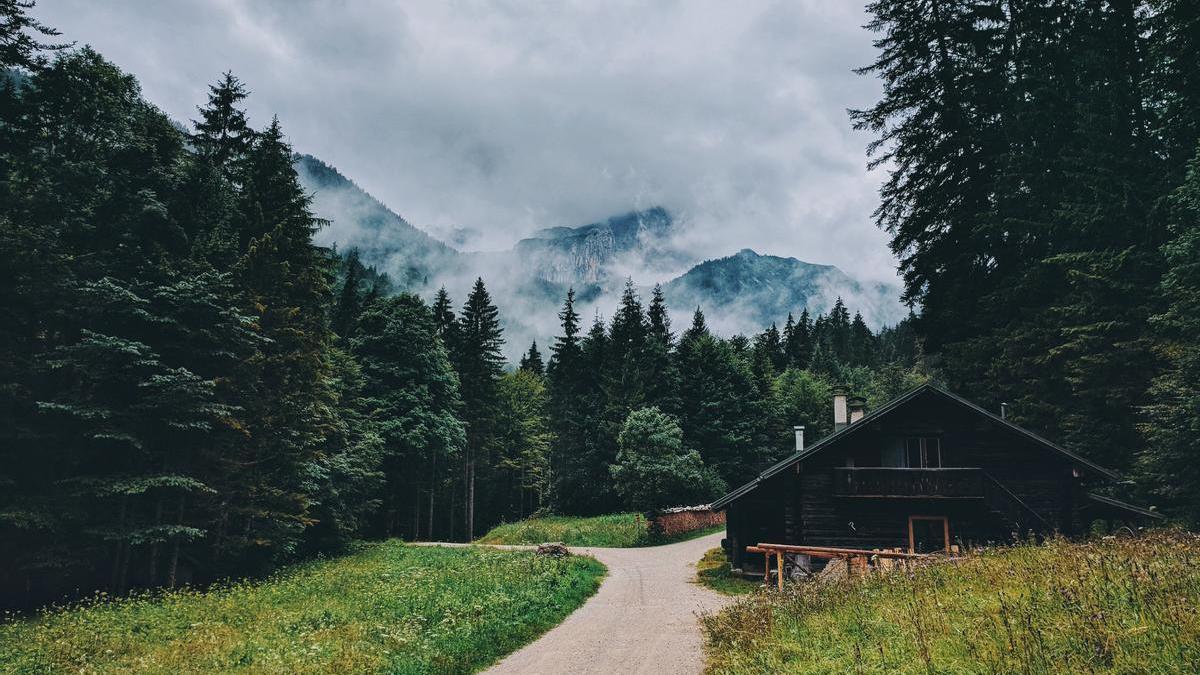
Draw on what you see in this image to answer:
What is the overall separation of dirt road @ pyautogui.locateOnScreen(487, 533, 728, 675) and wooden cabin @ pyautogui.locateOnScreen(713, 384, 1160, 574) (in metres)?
4.62

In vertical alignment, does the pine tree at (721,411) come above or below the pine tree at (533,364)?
below

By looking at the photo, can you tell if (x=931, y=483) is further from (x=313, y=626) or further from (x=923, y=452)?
(x=313, y=626)

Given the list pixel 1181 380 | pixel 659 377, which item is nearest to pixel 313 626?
pixel 1181 380

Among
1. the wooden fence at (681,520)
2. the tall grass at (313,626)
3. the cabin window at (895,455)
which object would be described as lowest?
the wooden fence at (681,520)

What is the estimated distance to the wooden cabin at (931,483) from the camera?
21.9 m

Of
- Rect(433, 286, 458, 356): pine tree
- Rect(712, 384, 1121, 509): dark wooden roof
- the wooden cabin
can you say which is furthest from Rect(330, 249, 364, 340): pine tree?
the wooden cabin

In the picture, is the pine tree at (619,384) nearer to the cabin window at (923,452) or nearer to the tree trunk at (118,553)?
the cabin window at (923,452)

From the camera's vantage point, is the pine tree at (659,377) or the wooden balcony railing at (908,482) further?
the pine tree at (659,377)

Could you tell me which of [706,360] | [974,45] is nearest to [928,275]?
[974,45]

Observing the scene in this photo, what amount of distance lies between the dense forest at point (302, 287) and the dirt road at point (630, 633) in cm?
1304

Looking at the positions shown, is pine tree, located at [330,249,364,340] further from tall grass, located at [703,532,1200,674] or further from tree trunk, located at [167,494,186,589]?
tall grass, located at [703,532,1200,674]

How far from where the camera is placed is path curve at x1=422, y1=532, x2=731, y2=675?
38.0 feet

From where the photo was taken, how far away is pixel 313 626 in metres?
14.0

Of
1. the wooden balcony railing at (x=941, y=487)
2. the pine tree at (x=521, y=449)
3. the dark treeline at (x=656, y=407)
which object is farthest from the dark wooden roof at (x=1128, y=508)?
the pine tree at (x=521, y=449)
